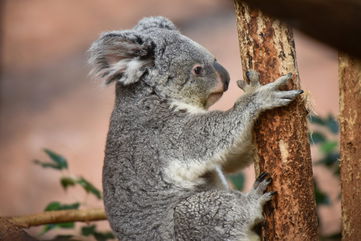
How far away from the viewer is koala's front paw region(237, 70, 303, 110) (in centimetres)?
296

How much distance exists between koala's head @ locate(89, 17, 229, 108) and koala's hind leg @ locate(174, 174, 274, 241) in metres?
0.76

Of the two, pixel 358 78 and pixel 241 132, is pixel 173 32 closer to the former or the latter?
pixel 241 132

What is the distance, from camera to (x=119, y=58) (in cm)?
371

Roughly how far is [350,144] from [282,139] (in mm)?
500

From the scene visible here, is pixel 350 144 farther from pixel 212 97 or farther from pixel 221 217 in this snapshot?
pixel 212 97

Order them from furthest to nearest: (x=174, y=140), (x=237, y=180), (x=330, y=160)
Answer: (x=330, y=160), (x=237, y=180), (x=174, y=140)

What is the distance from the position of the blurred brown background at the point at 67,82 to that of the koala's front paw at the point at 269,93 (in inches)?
198

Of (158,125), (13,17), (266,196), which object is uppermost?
(13,17)

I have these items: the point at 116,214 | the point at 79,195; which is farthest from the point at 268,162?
the point at 79,195

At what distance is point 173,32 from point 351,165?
5.05 feet

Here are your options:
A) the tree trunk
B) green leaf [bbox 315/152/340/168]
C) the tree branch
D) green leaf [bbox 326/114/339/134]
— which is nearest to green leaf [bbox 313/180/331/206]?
green leaf [bbox 315/152/340/168]

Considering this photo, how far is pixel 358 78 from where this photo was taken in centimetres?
311

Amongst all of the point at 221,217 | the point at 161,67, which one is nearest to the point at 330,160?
the point at 161,67

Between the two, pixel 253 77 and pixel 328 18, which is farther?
pixel 253 77
